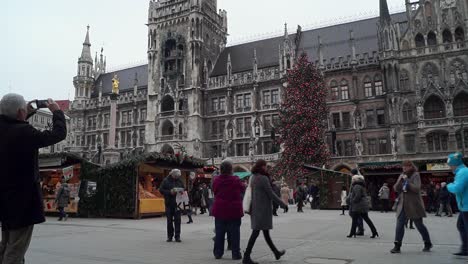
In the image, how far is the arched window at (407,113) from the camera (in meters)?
38.7

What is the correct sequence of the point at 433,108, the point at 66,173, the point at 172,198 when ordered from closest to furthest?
the point at 172,198
the point at 66,173
the point at 433,108

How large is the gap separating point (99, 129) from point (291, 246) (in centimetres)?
5642

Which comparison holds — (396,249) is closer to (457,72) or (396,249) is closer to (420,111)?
(420,111)

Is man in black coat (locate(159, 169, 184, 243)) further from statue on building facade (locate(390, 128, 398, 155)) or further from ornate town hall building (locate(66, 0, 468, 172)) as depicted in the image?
statue on building facade (locate(390, 128, 398, 155))

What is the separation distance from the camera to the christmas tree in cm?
3284

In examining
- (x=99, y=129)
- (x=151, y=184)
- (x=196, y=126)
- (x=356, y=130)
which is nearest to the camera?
(x=151, y=184)

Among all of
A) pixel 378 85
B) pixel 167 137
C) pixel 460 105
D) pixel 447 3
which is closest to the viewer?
pixel 460 105

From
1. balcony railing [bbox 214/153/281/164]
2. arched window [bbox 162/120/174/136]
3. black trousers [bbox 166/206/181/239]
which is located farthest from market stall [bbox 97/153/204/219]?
arched window [bbox 162/120/174/136]

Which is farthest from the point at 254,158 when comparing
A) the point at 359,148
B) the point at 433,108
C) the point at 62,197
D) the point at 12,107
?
the point at 12,107

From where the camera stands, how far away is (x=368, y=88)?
42.4m

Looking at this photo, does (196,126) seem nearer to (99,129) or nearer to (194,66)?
(194,66)

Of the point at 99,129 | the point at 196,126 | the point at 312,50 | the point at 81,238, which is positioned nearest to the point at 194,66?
the point at 196,126

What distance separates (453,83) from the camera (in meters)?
37.4

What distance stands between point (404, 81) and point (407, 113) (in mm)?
3560
